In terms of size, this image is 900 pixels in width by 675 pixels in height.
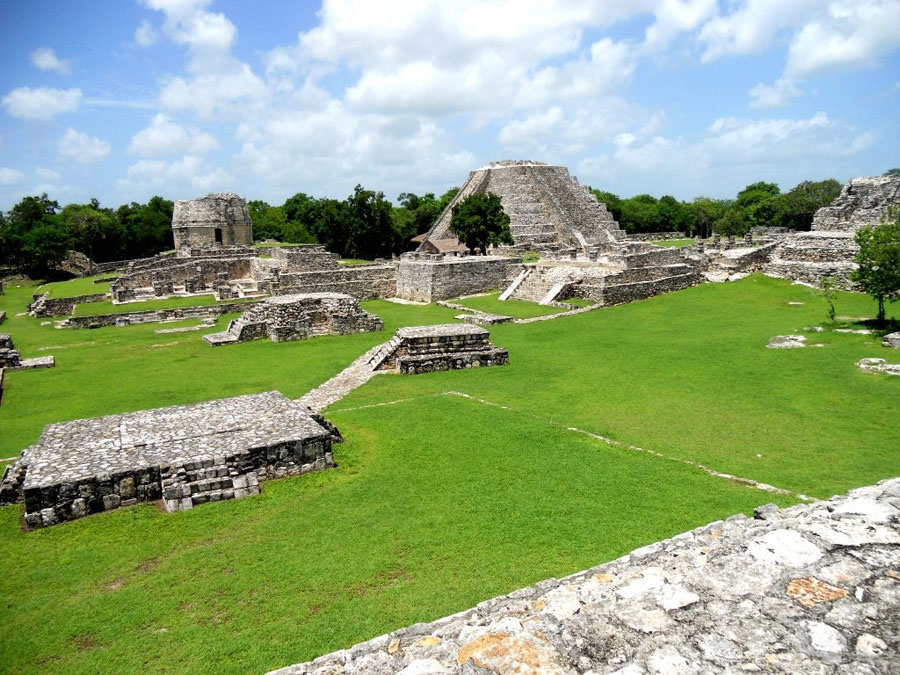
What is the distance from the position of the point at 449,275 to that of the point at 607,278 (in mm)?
7680

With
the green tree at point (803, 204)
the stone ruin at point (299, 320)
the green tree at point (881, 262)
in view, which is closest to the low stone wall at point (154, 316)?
the stone ruin at point (299, 320)

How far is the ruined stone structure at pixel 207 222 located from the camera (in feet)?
150

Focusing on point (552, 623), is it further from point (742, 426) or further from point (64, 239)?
point (64, 239)

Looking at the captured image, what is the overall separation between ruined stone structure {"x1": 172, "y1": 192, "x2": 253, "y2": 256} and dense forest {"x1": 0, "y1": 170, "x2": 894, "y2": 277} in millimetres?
7813

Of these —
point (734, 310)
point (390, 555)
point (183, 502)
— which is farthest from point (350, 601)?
point (734, 310)

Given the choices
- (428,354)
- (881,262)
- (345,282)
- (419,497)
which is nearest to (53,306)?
(345,282)

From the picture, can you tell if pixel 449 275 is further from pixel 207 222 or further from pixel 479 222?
pixel 207 222

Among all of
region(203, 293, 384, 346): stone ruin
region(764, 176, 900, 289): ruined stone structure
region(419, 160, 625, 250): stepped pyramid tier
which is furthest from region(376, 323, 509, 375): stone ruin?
region(419, 160, 625, 250): stepped pyramid tier

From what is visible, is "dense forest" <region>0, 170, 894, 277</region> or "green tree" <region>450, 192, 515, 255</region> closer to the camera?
"green tree" <region>450, 192, 515, 255</region>

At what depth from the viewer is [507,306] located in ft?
87.8

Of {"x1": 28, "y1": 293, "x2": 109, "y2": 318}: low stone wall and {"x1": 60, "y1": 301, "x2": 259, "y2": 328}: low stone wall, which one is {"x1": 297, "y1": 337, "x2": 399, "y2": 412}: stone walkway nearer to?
{"x1": 60, "y1": 301, "x2": 259, "y2": 328}: low stone wall

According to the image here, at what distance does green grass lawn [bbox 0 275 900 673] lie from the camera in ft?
18.6

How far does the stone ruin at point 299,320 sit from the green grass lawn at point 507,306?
5.66 meters

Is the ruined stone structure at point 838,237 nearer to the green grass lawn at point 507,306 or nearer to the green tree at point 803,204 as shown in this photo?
the green grass lawn at point 507,306
